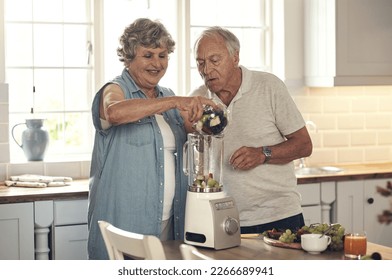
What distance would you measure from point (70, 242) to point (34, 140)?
59cm

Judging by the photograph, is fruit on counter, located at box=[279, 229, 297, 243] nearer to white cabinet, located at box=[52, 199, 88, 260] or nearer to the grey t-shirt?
the grey t-shirt

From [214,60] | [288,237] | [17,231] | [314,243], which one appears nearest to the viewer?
[314,243]

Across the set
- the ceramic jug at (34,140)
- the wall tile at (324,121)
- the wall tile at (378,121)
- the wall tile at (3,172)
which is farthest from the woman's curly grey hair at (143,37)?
the wall tile at (378,121)

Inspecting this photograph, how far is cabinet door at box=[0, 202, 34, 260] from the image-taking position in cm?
306

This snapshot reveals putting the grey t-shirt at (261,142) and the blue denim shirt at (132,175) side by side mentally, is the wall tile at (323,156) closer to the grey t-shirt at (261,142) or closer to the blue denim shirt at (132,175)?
the grey t-shirt at (261,142)

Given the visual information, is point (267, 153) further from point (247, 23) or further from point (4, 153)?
point (247, 23)

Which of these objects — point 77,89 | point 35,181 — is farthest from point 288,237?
point 77,89

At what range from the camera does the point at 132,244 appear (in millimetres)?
1807

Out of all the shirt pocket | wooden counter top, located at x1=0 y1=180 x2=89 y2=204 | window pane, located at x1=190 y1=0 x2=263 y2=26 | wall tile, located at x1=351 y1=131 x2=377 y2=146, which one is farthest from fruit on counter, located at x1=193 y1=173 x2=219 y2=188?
wall tile, located at x1=351 y1=131 x2=377 y2=146

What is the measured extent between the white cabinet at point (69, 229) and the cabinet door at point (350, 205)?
1.22 meters

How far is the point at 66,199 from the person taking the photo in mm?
3158

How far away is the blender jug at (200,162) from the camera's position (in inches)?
91.4

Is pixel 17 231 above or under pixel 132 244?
under
